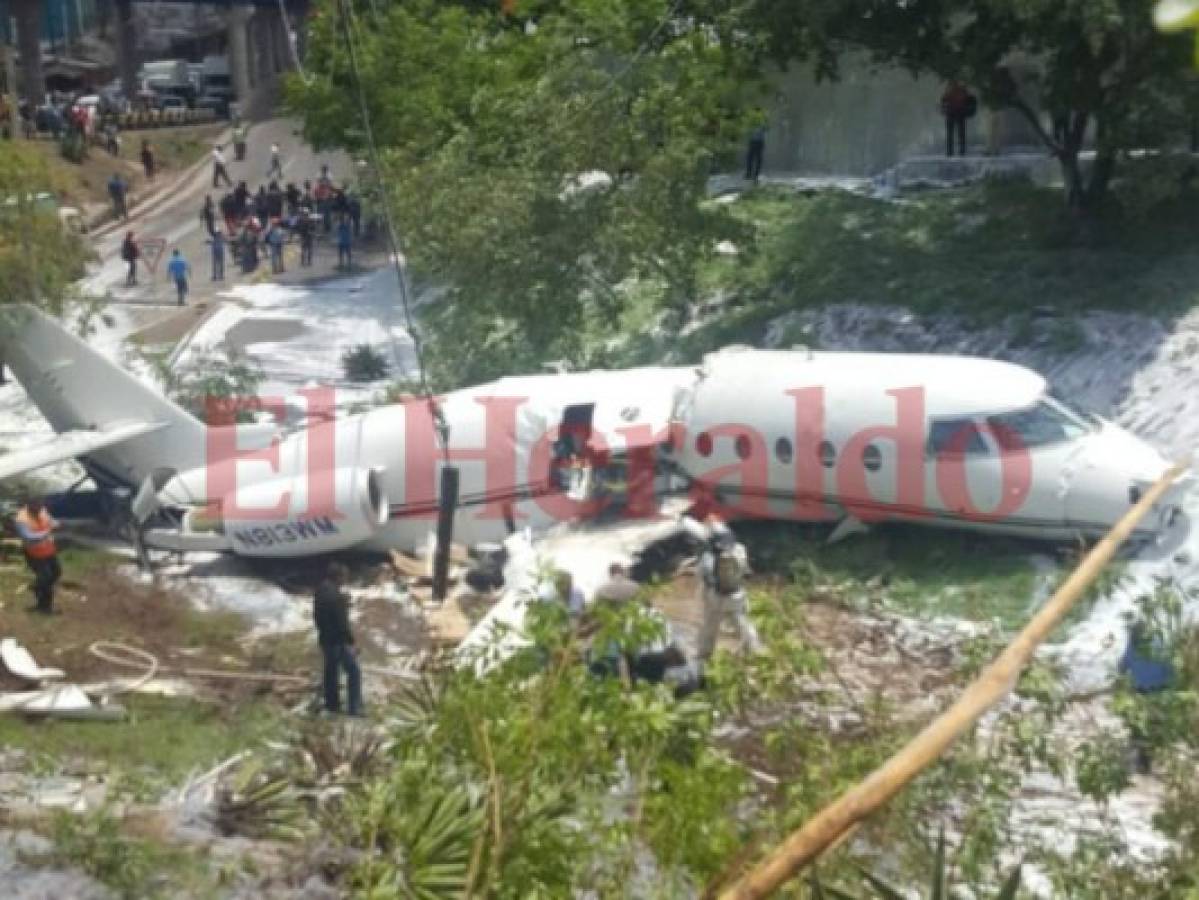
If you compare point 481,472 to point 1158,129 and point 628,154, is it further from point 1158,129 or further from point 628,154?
point 1158,129

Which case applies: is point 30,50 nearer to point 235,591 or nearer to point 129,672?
point 235,591

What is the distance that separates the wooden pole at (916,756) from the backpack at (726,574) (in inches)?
487

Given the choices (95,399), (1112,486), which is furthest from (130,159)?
(1112,486)

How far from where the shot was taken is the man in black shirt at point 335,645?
15.9 metres

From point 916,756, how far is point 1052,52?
2461 cm

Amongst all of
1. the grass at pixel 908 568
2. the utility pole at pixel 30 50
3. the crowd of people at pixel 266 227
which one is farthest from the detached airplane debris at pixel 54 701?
the utility pole at pixel 30 50

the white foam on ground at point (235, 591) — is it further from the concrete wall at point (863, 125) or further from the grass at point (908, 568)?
the concrete wall at point (863, 125)

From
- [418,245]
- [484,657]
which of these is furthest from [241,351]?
[484,657]

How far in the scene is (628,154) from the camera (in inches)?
1067

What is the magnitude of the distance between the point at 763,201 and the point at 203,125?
3330cm

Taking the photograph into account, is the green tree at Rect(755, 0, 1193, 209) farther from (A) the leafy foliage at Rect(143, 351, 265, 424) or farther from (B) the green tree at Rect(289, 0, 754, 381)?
(A) the leafy foliage at Rect(143, 351, 265, 424)

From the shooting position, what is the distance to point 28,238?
24781 millimetres

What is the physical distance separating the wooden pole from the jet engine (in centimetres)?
1670

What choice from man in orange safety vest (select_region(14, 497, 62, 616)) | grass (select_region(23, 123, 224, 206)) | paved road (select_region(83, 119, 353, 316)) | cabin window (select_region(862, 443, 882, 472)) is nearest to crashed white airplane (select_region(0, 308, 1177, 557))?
cabin window (select_region(862, 443, 882, 472))
